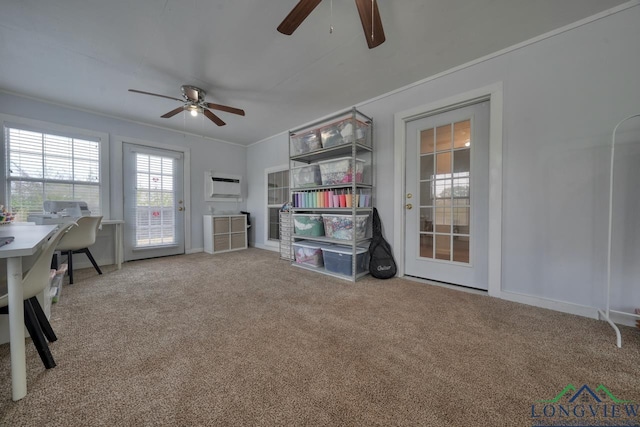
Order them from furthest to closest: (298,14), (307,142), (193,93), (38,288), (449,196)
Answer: (307,142) < (193,93) < (449,196) < (298,14) < (38,288)

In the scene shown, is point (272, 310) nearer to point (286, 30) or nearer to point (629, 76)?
point (286, 30)

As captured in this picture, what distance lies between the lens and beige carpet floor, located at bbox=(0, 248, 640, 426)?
1.00 metres

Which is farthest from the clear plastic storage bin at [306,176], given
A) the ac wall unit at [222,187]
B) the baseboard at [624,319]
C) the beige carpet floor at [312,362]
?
the baseboard at [624,319]

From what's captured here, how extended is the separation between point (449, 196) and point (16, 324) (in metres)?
3.38

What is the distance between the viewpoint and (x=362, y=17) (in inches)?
54.1

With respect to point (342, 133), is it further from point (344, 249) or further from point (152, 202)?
point (152, 202)

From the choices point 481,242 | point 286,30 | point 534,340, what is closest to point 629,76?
point 481,242

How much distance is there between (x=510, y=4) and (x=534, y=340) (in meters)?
2.44

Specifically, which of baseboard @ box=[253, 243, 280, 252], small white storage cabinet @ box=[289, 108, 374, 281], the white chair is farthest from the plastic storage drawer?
the white chair

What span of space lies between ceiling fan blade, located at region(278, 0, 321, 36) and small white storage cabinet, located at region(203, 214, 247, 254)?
376 cm

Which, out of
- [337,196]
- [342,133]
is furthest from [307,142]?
[337,196]

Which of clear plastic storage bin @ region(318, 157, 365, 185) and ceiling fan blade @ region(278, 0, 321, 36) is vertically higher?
ceiling fan blade @ region(278, 0, 321, 36)

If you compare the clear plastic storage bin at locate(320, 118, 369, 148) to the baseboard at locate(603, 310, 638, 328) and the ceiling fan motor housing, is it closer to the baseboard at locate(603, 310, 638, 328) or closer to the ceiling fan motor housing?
the ceiling fan motor housing

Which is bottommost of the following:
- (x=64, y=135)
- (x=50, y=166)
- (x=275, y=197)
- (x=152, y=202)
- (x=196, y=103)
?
(x=152, y=202)
